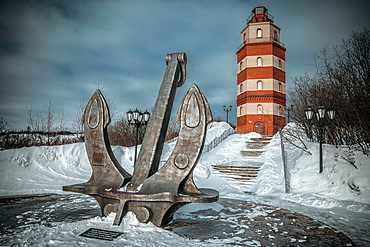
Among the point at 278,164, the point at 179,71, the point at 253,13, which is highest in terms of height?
the point at 253,13

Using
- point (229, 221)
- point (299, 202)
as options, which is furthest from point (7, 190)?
point (299, 202)

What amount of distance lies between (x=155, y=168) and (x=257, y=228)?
2.12 meters

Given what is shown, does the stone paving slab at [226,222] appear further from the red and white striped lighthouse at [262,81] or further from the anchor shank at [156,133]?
the red and white striped lighthouse at [262,81]

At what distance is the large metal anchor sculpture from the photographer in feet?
12.6

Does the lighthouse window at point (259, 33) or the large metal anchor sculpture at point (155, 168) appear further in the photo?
the lighthouse window at point (259, 33)

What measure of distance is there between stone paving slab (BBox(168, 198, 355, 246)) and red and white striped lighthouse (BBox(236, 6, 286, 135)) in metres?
20.9

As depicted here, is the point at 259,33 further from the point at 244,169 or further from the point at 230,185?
the point at 230,185

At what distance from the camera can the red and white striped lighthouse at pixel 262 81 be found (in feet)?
83.1

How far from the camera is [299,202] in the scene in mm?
6613

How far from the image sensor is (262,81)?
25.5 m

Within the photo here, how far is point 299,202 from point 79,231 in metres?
5.74

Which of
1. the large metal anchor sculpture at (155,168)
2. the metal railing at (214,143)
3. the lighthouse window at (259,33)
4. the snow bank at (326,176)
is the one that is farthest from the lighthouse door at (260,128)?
the large metal anchor sculpture at (155,168)

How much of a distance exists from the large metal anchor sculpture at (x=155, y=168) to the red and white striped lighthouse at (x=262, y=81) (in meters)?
22.2

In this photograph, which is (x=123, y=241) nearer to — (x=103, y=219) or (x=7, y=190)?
(x=103, y=219)
